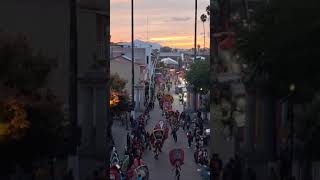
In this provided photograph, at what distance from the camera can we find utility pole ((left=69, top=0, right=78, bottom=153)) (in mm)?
27484

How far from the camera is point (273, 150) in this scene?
27.2 meters

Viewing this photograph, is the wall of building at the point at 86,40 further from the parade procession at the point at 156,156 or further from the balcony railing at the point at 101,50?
the parade procession at the point at 156,156

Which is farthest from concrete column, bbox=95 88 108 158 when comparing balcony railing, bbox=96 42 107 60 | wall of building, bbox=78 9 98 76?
wall of building, bbox=78 9 98 76

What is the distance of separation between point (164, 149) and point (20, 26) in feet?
62.1

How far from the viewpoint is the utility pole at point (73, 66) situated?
27.5 meters

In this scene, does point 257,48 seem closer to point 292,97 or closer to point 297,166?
point 292,97

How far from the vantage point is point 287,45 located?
17.2 m


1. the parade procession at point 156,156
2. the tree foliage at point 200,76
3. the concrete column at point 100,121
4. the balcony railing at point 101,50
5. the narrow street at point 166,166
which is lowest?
the narrow street at point 166,166

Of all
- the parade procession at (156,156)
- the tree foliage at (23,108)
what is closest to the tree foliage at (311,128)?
the tree foliage at (23,108)

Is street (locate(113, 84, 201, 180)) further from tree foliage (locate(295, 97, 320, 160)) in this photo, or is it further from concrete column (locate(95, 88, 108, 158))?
tree foliage (locate(295, 97, 320, 160))

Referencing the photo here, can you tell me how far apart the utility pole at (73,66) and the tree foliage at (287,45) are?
9364mm

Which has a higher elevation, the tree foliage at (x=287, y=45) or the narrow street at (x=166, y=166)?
the tree foliage at (x=287, y=45)

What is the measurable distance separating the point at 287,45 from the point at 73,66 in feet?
40.2

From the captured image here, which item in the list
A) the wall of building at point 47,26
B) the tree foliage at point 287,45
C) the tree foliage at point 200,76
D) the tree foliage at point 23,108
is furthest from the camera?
the tree foliage at point 200,76
